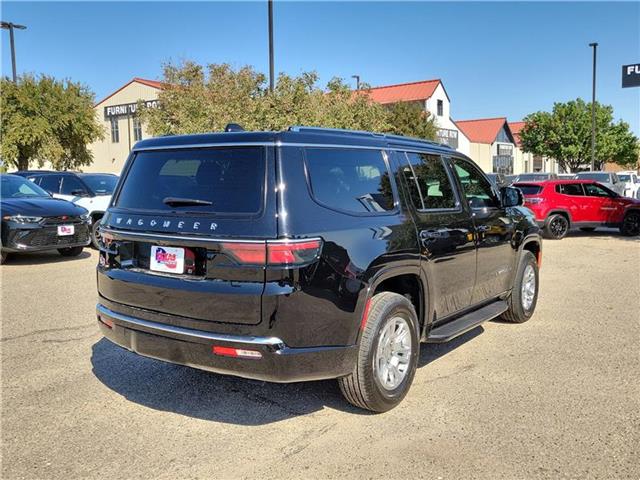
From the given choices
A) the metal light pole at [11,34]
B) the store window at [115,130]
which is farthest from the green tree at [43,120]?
the store window at [115,130]

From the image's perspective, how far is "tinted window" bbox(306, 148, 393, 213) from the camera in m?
3.50

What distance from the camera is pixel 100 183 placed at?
1298cm

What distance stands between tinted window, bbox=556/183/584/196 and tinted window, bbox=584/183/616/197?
0.18 meters

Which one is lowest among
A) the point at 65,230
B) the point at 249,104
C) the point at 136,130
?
the point at 65,230

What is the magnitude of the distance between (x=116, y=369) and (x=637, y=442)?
3.86m

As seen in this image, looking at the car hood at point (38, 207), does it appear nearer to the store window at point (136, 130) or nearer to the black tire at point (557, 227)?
the black tire at point (557, 227)

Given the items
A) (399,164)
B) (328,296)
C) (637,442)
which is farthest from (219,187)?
(637,442)

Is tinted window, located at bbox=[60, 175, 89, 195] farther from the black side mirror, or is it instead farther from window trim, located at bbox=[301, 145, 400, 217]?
window trim, located at bbox=[301, 145, 400, 217]

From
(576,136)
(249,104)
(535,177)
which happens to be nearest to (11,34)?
(249,104)

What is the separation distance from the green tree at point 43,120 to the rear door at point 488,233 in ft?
88.5

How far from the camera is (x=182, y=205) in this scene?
349 cm

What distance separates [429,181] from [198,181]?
198cm

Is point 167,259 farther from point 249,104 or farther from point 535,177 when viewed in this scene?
point 535,177

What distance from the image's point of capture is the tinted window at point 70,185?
41.5 feet
